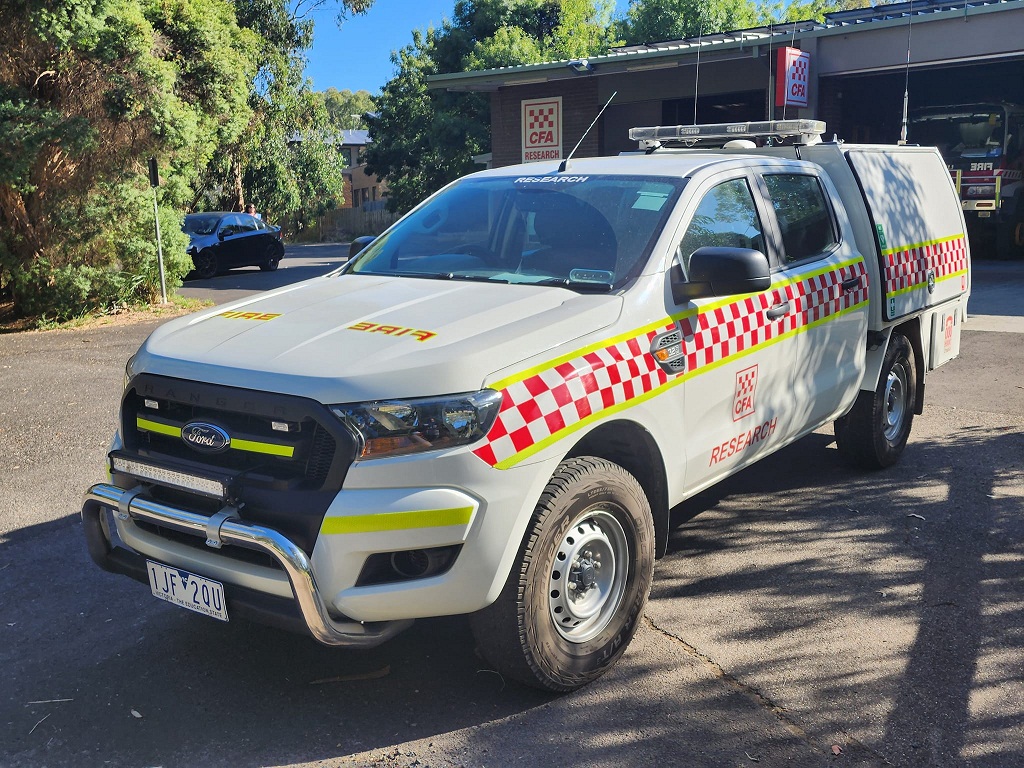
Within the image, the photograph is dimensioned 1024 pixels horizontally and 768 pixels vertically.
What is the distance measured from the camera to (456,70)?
3731cm

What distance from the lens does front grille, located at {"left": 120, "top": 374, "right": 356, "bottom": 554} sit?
314cm

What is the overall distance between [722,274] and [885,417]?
2.78 meters

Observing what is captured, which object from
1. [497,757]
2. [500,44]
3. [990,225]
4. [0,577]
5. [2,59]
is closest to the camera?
[497,757]

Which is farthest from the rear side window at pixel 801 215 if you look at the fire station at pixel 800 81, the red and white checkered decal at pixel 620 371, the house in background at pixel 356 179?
the house in background at pixel 356 179

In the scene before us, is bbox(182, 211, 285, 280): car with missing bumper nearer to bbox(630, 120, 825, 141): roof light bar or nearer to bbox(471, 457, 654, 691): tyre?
bbox(630, 120, 825, 141): roof light bar

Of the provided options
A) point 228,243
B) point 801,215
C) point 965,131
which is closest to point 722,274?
point 801,215

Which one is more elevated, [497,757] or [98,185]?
[98,185]

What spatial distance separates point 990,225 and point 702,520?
1647cm

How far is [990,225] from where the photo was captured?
19.4 metres

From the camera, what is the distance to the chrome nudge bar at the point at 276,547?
309 centimetres

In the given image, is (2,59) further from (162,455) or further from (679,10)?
(679,10)

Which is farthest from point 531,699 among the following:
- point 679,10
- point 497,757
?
point 679,10

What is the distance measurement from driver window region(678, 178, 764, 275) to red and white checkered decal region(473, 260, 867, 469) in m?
Result: 0.27

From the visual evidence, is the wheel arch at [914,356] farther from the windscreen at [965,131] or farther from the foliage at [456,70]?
the foliage at [456,70]
